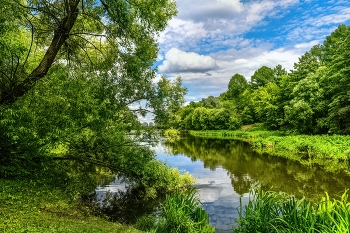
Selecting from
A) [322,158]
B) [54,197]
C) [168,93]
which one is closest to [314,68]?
[322,158]

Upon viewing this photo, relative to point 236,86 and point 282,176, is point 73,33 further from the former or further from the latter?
point 236,86

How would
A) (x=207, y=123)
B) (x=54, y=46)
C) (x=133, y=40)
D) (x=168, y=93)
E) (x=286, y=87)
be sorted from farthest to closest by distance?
(x=207, y=123) → (x=286, y=87) → (x=168, y=93) → (x=133, y=40) → (x=54, y=46)

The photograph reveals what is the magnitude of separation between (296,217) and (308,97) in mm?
32623

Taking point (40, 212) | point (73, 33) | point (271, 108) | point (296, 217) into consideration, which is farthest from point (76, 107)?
point (271, 108)

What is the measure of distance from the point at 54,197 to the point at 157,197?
5082 mm

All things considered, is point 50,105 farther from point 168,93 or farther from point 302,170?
point 302,170

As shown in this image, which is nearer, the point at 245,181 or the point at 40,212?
the point at 40,212

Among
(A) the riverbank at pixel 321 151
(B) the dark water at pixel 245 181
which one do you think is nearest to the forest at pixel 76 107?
(B) the dark water at pixel 245 181

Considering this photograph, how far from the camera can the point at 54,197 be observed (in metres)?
9.52

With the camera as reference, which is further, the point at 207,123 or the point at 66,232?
the point at 207,123

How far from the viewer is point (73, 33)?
28.5ft

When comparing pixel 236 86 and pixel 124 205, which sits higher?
pixel 236 86

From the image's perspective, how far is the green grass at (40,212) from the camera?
6176mm

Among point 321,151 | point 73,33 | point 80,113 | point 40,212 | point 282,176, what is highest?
point 73,33
